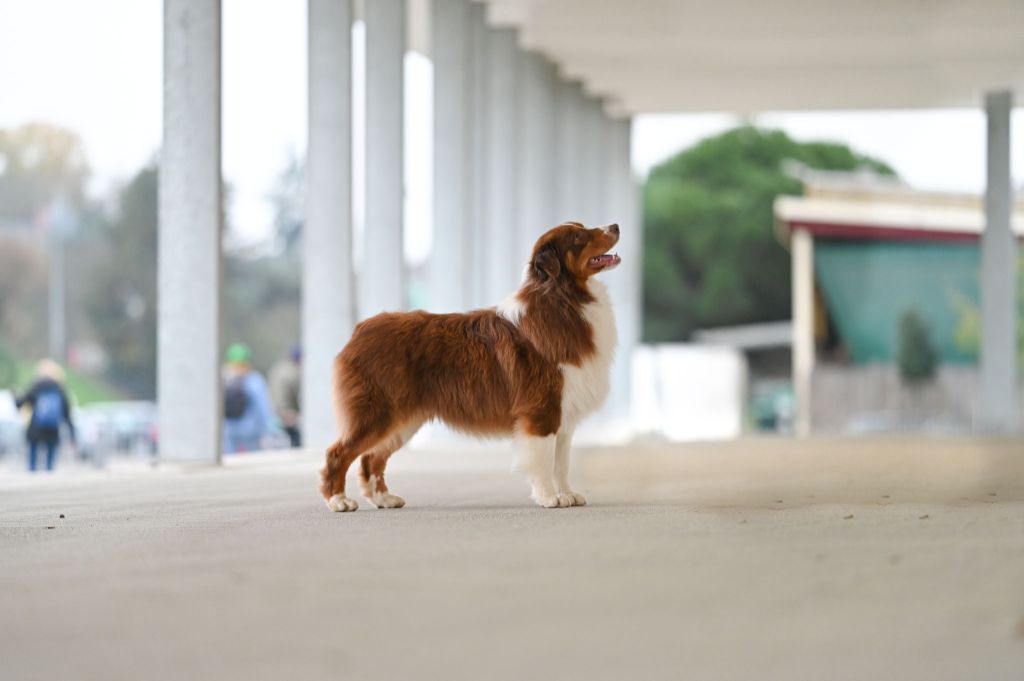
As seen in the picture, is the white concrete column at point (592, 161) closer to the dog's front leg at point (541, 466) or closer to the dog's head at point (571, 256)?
the dog's head at point (571, 256)

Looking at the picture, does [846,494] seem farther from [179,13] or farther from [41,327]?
[41,327]

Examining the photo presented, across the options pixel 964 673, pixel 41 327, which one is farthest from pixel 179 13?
pixel 41 327

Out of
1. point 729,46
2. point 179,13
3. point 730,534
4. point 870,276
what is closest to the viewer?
point 730,534

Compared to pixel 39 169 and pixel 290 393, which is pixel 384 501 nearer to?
pixel 290 393

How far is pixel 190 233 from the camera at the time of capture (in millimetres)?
7695

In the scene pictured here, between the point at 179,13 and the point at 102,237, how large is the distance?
903 inches

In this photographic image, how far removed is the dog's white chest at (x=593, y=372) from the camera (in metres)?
4.99

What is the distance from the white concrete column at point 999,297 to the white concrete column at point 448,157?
24.2 feet

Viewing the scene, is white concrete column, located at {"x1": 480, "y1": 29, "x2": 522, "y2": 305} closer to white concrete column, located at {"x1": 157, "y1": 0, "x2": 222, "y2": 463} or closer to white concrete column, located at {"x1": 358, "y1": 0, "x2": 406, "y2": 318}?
white concrete column, located at {"x1": 358, "y1": 0, "x2": 406, "y2": 318}

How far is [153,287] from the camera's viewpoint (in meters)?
29.4

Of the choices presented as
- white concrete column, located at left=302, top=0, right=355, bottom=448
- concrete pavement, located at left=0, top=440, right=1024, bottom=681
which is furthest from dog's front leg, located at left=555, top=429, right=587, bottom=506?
white concrete column, located at left=302, top=0, right=355, bottom=448

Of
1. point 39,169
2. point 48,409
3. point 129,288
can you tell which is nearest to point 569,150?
point 48,409

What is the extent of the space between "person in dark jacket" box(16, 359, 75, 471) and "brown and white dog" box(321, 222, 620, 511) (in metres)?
6.55

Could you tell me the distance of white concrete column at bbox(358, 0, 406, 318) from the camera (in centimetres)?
1122
